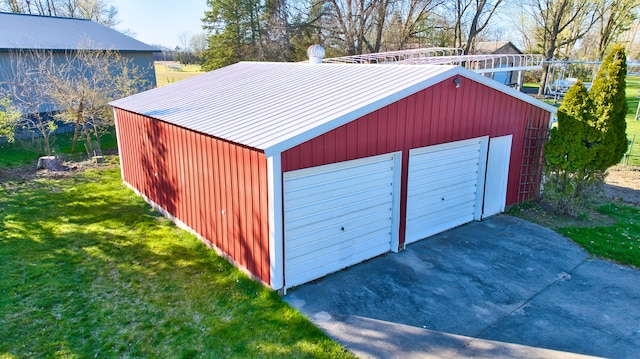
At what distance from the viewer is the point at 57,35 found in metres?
21.1

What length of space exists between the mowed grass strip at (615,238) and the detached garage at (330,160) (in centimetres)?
178

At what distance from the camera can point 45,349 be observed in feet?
15.9

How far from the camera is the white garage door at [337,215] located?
19.7 ft

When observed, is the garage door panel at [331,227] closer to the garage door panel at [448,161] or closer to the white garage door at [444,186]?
the white garage door at [444,186]

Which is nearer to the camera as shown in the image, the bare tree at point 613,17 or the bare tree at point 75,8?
the bare tree at point 613,17

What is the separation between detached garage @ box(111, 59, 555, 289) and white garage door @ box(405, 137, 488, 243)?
0.03 m

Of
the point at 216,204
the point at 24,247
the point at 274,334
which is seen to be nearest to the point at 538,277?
the point at 274,334

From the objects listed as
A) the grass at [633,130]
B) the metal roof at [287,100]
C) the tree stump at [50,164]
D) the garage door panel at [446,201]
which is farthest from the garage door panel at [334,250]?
the grass at [633,130]

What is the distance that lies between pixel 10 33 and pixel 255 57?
16568 millimetres

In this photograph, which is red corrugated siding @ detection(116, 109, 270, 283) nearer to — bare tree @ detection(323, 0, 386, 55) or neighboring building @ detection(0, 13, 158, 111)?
neighboring building @ detection(0, 13, 158, 111)

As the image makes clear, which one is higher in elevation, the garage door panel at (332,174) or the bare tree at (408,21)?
the bare tree at (408,21)

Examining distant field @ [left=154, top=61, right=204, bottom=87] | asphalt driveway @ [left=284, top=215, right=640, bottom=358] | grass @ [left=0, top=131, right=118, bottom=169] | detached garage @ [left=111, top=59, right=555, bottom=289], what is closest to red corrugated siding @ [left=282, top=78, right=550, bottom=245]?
detached garage @ [left=111, top=59, right=555, bottom=289]

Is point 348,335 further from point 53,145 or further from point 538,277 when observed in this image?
point 53,145

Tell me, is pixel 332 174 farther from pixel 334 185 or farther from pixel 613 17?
pixel 613 17
